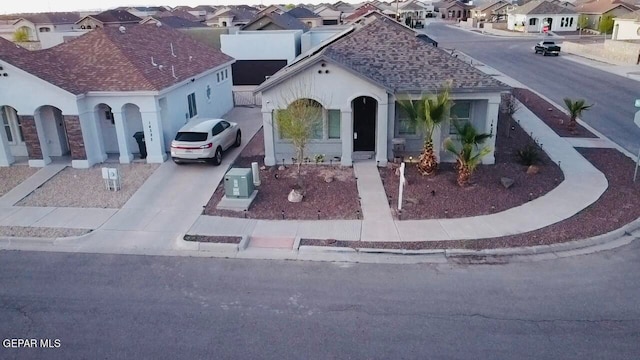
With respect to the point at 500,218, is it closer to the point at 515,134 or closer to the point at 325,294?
the point at 325,294

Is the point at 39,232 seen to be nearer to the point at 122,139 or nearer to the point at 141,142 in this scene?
the point at 122,139

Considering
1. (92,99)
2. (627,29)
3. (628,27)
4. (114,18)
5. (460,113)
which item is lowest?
(460,113)

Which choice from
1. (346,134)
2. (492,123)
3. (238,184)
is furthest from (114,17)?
(492,123)

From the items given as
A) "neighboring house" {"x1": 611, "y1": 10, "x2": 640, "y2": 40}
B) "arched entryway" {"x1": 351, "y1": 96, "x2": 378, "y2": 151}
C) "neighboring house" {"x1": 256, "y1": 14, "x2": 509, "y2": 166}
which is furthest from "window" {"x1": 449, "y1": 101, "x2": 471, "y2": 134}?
"neighboring house" {"x1": 611, "y1": 10, "x2": 640, "y2": 40}

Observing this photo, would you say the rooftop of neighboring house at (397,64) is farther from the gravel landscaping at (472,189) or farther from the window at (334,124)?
the gravel landscaping at (472,189)

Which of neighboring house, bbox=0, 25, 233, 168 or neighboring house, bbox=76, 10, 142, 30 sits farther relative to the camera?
neighboring house, bbox=76, 10, 142, 30

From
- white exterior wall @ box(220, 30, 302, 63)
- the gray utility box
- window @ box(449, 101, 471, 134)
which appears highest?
white exterior wall @ box(220, 30, 302, 63)

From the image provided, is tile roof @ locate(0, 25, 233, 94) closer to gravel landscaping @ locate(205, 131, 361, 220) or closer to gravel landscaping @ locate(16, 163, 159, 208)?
gravel landscaping @ locate(16, 163, 159, 208)
